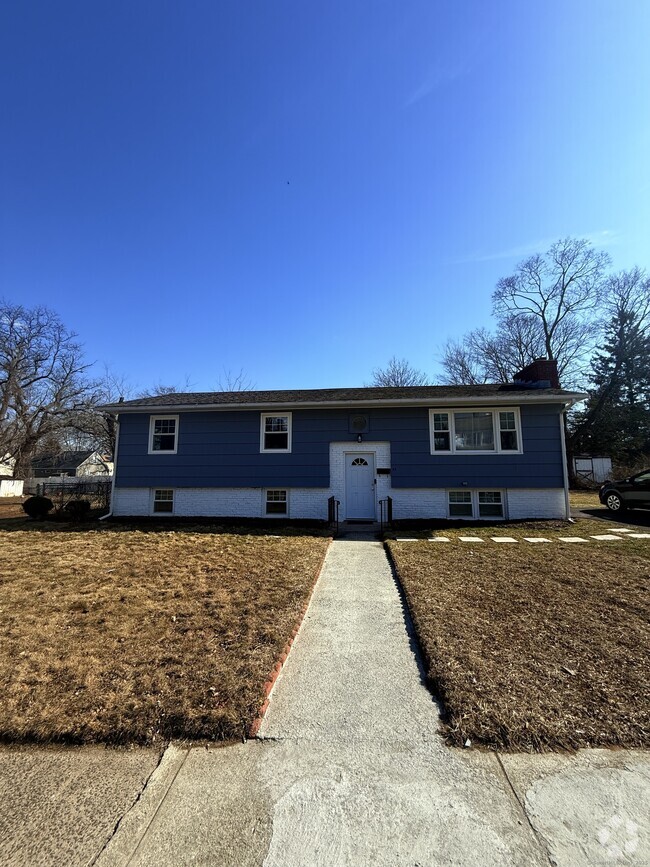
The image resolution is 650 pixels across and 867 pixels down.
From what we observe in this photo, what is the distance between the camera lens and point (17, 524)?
1152cm

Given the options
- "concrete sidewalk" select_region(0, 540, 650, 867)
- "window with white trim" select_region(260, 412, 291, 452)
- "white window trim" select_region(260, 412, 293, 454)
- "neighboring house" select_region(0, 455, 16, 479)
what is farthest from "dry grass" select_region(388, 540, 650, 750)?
"neighboring house" select_region(0, 455, 16, 479)

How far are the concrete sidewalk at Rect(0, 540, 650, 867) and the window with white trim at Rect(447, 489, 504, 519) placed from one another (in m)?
9.04

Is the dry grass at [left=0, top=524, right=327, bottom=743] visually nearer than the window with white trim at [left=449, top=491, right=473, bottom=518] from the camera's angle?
Yes

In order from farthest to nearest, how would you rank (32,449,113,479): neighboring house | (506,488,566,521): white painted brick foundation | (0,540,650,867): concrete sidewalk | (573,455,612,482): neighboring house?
(32,449,113,479): neighboring house, (573,455,612,482): neighboring house, (506,488,566,521): white painted brick foundation, (0,540,650,867): concrete sidewalk

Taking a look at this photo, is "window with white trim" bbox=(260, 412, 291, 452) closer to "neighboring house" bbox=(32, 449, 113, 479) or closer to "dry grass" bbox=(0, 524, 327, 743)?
"dry grass" bbox=(0, 524, 327, 743)

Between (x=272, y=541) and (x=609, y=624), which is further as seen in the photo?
(x=272, y=541)

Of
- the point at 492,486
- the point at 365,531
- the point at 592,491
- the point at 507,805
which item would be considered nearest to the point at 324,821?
the point at 507,805

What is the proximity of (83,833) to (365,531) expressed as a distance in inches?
342

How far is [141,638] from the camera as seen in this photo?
12.7 ft

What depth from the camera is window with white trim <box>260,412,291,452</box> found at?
12133mm

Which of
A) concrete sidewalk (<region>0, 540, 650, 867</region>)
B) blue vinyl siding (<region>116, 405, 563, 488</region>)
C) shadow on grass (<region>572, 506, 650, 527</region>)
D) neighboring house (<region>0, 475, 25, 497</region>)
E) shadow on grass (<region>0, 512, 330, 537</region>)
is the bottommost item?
concrete sidewalk (<region>0, 540, 650, 867</region>)

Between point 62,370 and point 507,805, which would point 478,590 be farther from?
point 62,370

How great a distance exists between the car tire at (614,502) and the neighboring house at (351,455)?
358 centimetres

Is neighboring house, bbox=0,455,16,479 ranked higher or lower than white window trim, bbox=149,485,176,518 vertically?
higher
